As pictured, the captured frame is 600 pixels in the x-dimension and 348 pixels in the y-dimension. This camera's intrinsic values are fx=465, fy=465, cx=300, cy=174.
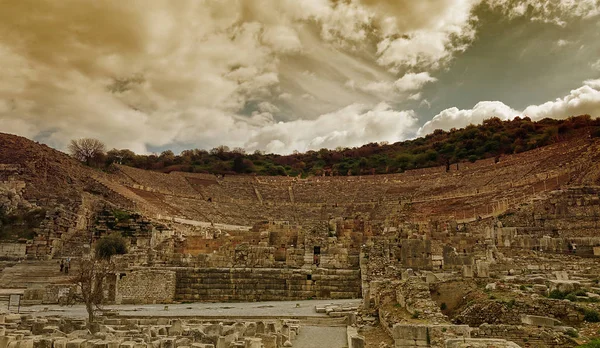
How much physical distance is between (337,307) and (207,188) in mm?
47942

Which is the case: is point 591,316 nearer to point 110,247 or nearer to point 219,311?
point 219,311

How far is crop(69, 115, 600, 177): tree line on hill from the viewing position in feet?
199

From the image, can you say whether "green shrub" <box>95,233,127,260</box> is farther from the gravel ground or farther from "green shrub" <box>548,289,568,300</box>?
"green shrub" <box>548,289,568,300</box>

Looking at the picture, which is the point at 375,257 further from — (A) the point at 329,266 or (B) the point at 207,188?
(B) the point at 207,188

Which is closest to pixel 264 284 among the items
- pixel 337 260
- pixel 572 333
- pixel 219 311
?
pixel 337 260

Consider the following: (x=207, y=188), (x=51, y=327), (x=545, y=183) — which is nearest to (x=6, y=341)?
(x=51, y=327)

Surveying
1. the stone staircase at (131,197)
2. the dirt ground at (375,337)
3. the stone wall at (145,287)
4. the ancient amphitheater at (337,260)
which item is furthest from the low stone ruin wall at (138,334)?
the stone staircase at (131,197)

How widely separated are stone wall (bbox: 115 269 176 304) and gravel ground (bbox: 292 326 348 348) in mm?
8435

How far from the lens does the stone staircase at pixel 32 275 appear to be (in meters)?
21.5

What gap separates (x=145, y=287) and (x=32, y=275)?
8095 millimetres

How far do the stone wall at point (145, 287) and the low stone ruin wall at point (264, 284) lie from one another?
48cm

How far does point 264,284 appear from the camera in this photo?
1867cm

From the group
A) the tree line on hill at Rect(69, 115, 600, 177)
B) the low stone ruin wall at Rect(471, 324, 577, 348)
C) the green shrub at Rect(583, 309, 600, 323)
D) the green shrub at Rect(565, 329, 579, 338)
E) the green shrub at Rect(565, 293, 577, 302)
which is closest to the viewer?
the low stone ruin wall at Rect(471, 324, 577, 348)

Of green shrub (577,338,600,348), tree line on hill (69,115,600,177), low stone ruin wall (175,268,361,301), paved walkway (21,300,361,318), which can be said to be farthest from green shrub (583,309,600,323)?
tree line on hill (69,115,600,177)
